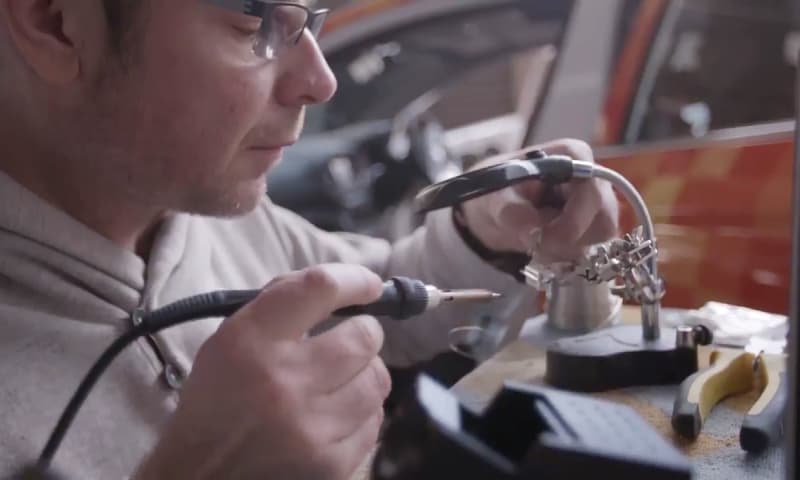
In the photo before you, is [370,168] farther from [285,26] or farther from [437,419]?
[437,419]

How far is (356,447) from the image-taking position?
0.52 m

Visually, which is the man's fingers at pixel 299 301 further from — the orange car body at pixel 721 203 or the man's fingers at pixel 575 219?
the orange car body at pixel 721 203

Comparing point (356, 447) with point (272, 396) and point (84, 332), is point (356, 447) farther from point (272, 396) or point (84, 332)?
point (84, 332)

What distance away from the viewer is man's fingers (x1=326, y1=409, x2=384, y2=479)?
51 centimetres

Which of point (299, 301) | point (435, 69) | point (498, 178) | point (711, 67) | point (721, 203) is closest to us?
point (299, 301)

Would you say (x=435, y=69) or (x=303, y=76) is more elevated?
(x=303, y=76)

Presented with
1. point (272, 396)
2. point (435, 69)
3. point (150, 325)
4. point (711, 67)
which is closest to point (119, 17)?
point (150, 325)

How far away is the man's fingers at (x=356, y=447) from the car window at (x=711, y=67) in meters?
1.07

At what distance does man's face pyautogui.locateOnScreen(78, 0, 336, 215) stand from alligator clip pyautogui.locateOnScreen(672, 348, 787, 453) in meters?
0.36

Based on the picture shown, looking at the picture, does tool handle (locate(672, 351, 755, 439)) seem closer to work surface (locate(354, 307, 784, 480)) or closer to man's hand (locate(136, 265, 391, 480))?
work surface (locate(354, 307, 784, 480))

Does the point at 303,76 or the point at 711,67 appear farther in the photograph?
the point at 711,67

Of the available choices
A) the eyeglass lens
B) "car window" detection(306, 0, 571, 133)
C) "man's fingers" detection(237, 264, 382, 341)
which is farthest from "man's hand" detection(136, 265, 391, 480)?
"car window" detection(306, 0, 571, 133)

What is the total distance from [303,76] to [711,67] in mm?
1174

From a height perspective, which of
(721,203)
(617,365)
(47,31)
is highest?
(47,31)
